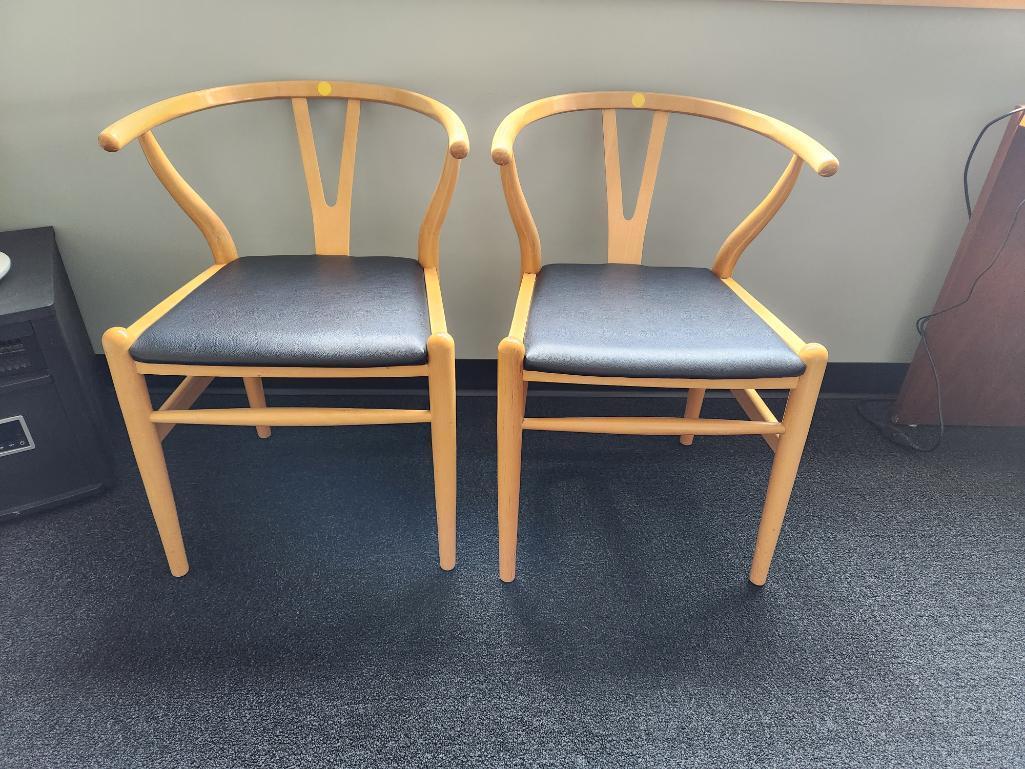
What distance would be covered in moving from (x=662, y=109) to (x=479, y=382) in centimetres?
78

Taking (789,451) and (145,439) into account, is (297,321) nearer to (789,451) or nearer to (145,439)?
(145,439)

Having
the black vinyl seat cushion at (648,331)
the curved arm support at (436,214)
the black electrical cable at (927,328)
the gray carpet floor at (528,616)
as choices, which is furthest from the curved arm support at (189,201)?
the black electrical cable at (927,328)

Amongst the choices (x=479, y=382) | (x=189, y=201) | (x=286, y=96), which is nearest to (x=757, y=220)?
(x=479, y=382)

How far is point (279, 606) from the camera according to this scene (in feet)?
3.59

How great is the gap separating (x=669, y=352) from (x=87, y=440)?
1.10m

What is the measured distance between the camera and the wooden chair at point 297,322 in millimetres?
929

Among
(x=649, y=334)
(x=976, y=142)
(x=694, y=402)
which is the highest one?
(x=976, y=142)

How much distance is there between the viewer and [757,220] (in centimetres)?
117

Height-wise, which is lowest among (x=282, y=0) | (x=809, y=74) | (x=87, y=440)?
(x=87, y=440)

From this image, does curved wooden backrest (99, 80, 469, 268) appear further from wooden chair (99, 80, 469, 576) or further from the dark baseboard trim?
the dark baseboard trim

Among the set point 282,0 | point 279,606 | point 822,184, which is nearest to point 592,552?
point 279,606

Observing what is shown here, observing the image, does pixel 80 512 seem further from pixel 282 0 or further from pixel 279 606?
pixel 282 0

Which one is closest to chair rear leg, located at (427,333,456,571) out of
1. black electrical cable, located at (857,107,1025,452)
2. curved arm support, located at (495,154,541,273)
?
curved arm support, located at (495,154,541,273)

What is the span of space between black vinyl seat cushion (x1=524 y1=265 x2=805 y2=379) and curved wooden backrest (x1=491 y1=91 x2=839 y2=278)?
0.08 m
